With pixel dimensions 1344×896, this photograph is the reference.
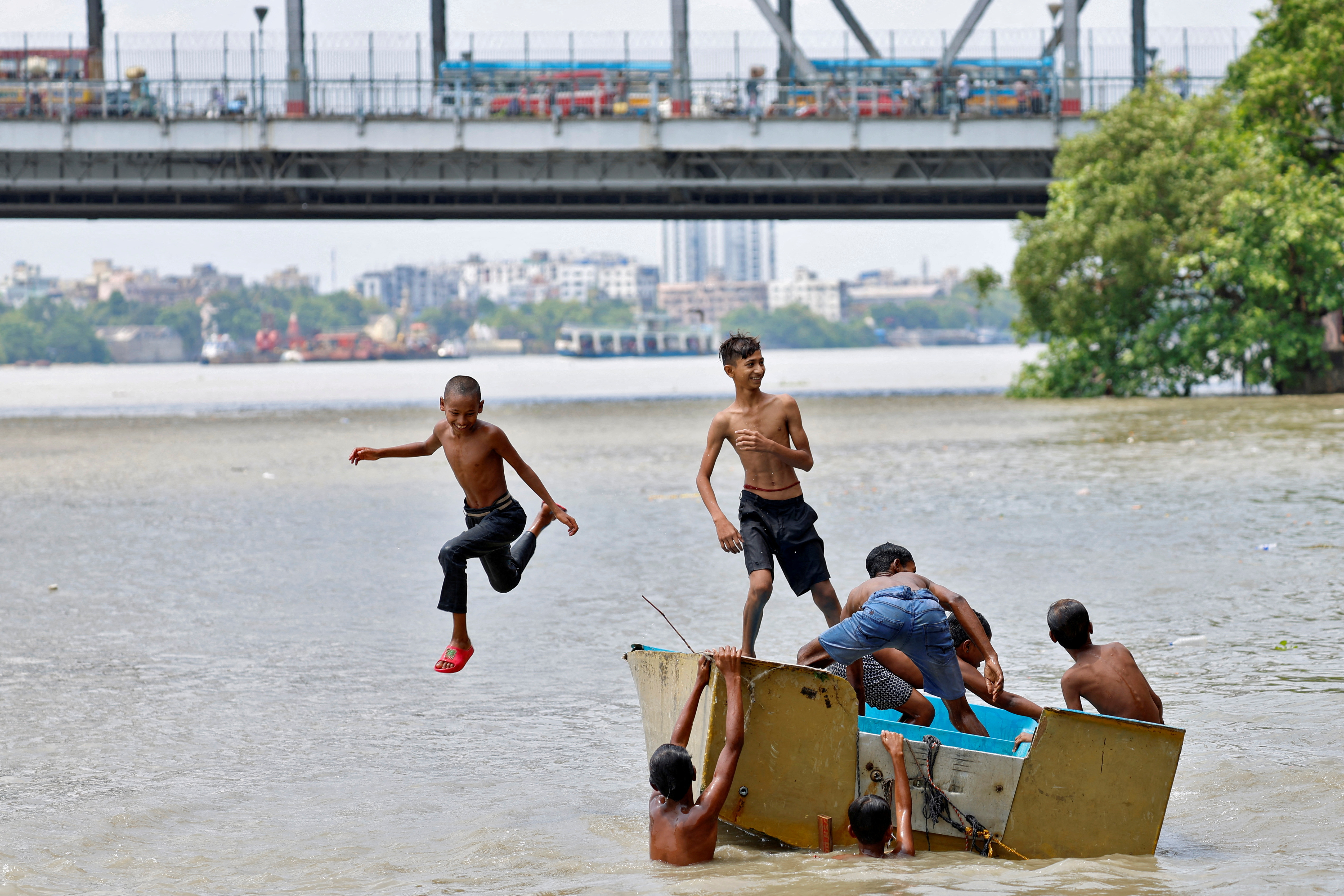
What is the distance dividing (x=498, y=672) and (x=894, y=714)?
329 cm

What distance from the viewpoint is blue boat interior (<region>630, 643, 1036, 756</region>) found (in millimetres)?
5504

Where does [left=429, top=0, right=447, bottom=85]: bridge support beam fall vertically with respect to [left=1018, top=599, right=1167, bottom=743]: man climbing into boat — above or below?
above

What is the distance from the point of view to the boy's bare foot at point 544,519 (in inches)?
270

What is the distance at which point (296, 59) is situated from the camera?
43.5 metres

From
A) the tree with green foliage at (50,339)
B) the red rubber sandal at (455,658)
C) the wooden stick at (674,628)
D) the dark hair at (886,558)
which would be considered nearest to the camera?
the wooden stick at (674,628)

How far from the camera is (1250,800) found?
610cm

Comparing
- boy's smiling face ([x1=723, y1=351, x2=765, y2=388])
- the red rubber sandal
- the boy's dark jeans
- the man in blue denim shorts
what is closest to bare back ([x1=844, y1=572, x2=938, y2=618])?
the man in blue denim shorts

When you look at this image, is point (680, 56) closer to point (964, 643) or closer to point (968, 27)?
point (968, 27)

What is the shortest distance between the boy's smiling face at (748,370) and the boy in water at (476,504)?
0.99 metres

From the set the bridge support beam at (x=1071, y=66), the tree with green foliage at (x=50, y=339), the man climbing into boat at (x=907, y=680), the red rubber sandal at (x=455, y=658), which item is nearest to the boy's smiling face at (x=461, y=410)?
the red rubber sandal at (x=455, y=658)

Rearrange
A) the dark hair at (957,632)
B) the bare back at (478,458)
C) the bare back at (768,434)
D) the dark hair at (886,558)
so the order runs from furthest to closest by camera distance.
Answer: the bare back at (768,434) < the bare back at (478,458) < the dark hair at (957,632) < the dark hair at (886,558)

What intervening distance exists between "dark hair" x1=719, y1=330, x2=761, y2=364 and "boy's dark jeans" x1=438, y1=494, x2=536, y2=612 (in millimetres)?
1210

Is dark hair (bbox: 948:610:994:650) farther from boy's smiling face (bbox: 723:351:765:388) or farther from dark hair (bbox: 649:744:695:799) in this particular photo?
dark hair (bbox: 649:744:695:799)

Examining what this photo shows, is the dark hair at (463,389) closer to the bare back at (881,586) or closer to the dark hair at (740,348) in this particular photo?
the dark hair at (740,348)
